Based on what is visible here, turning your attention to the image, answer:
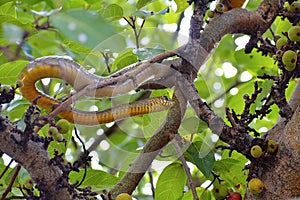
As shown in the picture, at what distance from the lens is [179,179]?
77.3 inches

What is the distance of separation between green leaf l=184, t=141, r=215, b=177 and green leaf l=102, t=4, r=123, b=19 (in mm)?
611

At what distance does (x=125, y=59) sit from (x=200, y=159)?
49 cm

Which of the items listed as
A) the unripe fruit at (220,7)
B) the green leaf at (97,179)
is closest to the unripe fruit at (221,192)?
the green leaf at (97,179)

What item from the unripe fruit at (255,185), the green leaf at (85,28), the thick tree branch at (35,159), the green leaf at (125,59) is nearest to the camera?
the green leaf at (85,28)

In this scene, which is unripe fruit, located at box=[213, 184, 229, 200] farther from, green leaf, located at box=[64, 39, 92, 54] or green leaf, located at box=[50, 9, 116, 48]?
green leaf, located at box=[50, 9, 116, 48]

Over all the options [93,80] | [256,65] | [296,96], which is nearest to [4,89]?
[93,80]

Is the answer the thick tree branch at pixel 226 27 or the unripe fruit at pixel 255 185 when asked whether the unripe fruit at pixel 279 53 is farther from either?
the unripe fruit at pixel 255 185

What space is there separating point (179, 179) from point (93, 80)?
552 millimetres

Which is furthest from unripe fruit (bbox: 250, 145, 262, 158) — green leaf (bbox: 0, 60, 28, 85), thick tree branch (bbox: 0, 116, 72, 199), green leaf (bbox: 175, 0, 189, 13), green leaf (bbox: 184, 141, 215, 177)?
green leaf (bbox: 0, 60, 28, 85)

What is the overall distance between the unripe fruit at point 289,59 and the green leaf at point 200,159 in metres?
0.42

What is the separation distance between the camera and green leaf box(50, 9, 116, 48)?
785 millimetres

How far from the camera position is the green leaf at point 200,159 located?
1.81 metres

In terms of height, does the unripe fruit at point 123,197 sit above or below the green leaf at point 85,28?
below

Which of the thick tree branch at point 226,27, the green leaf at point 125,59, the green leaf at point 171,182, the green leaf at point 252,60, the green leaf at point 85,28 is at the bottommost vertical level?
the green leaf at point 252,60
